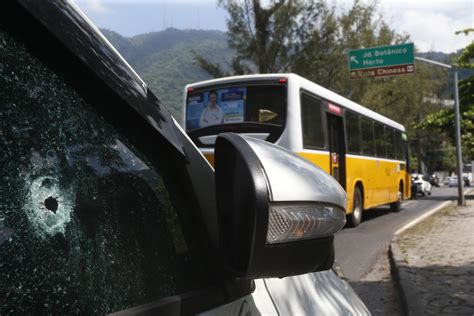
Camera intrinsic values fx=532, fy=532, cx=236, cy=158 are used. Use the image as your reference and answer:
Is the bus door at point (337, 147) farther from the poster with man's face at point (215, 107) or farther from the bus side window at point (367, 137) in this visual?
the poster with man's face at point (215, 107)

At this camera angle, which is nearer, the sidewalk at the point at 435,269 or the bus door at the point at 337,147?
the sidewalk at the point at 435,269

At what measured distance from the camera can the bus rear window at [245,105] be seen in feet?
32.0

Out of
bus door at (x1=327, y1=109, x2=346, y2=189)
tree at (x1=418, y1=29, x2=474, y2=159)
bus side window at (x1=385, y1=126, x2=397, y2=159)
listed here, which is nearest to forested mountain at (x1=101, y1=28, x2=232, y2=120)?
bus door at (x1=327, y1=109, x2=346, y2=189)

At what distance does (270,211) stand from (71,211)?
A: 1.41 ft

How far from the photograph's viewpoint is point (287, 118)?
9633mm

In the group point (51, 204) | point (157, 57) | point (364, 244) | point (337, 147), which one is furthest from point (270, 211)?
point (337, 147)

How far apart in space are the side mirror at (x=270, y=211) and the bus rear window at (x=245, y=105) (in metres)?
8.42

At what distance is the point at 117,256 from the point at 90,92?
0.38 meters

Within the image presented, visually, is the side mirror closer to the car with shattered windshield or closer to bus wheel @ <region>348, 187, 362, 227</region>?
the car with shattered windshield

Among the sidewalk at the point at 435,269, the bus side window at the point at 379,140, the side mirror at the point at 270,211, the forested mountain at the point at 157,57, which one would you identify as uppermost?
the forested mountain at the point at 157,57

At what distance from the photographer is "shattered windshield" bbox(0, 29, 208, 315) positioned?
1034mm

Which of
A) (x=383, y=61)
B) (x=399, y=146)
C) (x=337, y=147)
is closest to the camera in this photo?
(x=337, y=147)

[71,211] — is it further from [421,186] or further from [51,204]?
[421,186]

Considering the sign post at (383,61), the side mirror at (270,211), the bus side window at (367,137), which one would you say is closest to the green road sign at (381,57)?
the sign post at (383,61)
